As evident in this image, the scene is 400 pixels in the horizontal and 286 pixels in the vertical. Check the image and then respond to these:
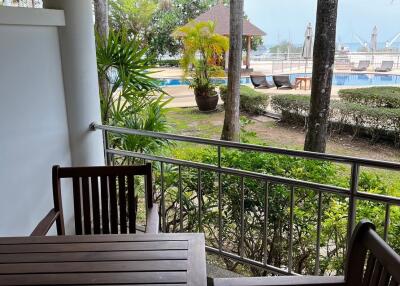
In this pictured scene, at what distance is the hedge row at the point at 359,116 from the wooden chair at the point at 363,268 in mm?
7276

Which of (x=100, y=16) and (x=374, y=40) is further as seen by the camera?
(x=374, y=40)

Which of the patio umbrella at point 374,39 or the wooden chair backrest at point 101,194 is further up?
the patio umbrella at point 374,39

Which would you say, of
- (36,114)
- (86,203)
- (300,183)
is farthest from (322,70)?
(86,203)

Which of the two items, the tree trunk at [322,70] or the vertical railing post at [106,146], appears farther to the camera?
the tree trunk at [322,70]

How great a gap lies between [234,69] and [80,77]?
17.3 ft

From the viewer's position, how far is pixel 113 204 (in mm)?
1861

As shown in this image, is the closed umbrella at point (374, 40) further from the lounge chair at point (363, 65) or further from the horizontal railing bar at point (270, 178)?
the horizontal railing bar at point (270, 178)

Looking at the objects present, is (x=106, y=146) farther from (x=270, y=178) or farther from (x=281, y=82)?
(x=281, y=82)

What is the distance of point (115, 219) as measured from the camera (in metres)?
1.88

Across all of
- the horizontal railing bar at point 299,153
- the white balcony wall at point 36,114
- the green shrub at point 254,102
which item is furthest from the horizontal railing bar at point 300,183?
the green shrub at point 254,102

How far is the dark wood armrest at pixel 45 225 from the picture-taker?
1617 millimetres

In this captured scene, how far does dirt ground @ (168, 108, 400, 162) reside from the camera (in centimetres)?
778

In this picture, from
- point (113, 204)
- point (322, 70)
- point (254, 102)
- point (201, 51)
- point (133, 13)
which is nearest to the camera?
point (113, 204)

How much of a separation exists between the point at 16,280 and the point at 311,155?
1.45 m
